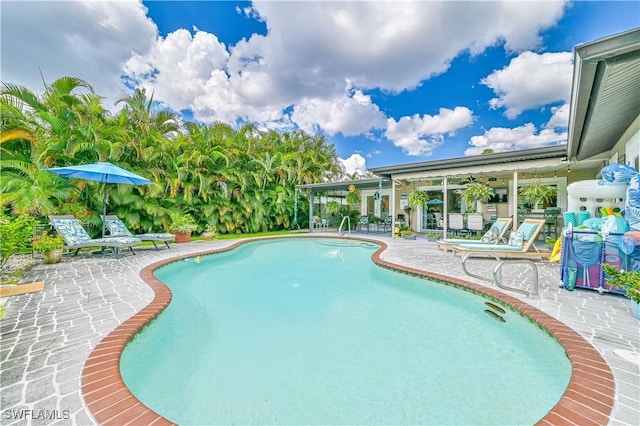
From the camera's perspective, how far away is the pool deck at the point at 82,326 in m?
2.13

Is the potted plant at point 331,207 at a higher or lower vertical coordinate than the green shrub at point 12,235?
higher

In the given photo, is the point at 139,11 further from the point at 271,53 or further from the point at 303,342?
the point at 303,342

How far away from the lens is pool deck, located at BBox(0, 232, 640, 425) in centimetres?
213

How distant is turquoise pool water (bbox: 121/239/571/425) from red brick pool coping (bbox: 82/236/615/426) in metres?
0.16

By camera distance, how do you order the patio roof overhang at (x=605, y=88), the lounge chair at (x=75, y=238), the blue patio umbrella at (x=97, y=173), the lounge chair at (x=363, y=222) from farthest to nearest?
1. the lounge chair at (x=363, y=222)
2. the blue patio umbrella at (x=97, y=173)
3. the lounge chair at (x=75, y=238)
4. the patio roof overhang at (x=605, y=88)

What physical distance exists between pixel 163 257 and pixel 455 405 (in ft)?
27.3

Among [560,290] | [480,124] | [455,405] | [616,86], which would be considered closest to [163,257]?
[455,405]

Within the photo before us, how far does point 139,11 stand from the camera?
11.0 meters

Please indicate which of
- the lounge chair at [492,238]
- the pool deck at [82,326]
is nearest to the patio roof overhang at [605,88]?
the lounge chair at [492,238]

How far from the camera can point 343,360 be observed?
3.41m

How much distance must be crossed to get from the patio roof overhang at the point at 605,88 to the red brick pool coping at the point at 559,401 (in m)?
3.07
